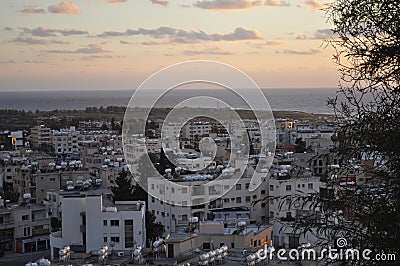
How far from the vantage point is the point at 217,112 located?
186 feet

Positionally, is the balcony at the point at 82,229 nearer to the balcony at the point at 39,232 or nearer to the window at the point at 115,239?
the window at the point at 115,239

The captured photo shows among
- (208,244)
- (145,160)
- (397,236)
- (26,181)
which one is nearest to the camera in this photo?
(397,236)

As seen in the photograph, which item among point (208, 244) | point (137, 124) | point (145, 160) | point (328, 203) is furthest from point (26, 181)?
point (137, 124)

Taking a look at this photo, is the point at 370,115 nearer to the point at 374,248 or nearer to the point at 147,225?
the point at 374,248

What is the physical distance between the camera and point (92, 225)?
11.7 m

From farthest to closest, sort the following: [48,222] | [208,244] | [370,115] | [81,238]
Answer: [48,222] < [81,238] < [208,244] < [370,115]

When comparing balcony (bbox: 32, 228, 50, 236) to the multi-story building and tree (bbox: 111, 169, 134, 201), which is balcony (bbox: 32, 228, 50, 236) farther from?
tree (bbox: 111, 169, 134, 201)

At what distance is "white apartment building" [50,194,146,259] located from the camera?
11.6m

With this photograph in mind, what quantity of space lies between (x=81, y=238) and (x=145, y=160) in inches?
431

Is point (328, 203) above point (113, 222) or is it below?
above

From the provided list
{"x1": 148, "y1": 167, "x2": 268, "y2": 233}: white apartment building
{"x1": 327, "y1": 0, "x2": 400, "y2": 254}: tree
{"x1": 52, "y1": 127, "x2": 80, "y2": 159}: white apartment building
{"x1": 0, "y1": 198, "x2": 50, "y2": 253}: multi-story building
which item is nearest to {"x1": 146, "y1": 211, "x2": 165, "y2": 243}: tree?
{"x1": 148, "y1": 167, "x2": 268, "y2": 233}: white apartment building

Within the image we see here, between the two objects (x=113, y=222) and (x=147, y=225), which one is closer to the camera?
(x=113, y=222)

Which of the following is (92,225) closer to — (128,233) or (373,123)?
(128,233)

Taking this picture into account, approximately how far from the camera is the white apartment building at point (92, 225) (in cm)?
1157
